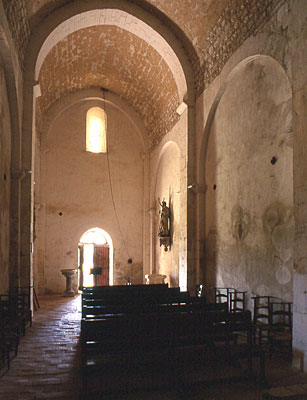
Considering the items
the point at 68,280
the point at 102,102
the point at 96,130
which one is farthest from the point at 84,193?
the point at 102,102

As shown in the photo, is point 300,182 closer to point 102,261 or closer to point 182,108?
point 182,108

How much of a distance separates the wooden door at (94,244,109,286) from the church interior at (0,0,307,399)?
5 centimetres

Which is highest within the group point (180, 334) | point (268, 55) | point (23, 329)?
point (268, 55)

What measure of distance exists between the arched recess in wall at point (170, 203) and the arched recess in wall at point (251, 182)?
2.20 meters

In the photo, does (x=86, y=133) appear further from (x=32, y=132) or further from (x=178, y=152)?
(x=32, y=132)

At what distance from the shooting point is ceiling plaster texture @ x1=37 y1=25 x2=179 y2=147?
13.2 metres

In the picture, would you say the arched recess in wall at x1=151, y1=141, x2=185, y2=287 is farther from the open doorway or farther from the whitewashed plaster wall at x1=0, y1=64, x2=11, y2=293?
the whitewashed plaster wall at x1=0, y1=64, x2=11, y2=293

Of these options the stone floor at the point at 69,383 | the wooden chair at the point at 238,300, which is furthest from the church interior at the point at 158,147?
the stone floor at the point at 69,383

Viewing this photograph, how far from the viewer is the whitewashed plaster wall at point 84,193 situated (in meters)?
16.1

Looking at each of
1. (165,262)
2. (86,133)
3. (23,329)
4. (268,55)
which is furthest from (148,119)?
(23,329)

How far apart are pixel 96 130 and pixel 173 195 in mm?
5858

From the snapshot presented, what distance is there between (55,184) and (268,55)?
11.3 meters

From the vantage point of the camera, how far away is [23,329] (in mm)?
7977

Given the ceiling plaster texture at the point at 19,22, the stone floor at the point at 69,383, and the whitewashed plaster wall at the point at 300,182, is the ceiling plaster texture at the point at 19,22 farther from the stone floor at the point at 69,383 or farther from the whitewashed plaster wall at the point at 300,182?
the stone floor at the point at 69,383
